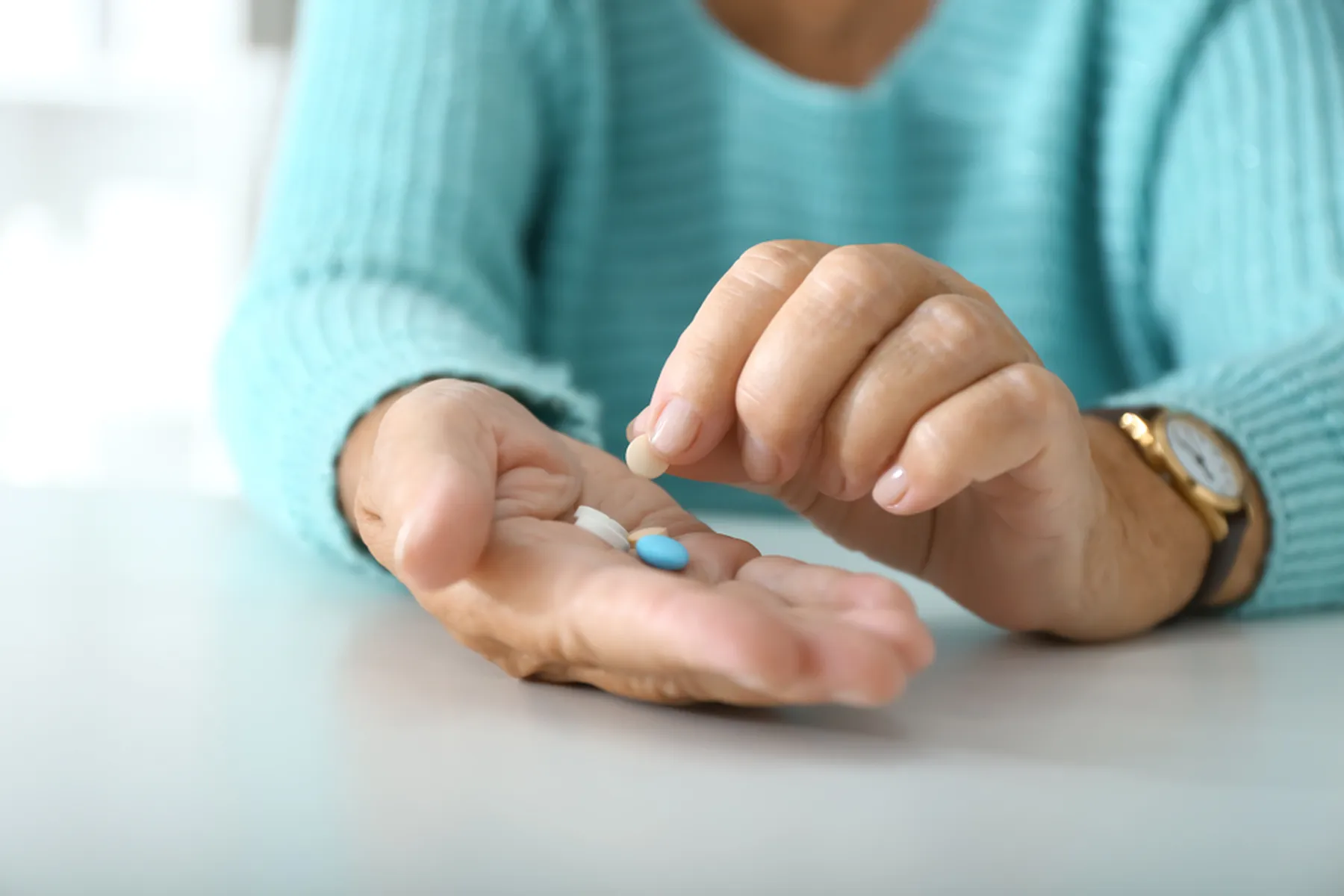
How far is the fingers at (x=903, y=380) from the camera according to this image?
0.95 feet

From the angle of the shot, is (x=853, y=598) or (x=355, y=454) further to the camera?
(x=355, y=454)

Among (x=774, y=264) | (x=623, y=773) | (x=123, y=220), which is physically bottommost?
(x=123, y=220)

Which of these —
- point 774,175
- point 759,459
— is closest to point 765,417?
point 759,459

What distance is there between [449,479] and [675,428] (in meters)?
0.06

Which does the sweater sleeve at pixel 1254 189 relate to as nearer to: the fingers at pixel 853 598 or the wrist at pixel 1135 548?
the wrist at pixel 1135 548

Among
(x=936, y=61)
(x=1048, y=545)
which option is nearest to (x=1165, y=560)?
(x=1048, y=545)

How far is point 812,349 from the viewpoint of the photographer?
0.29 metres

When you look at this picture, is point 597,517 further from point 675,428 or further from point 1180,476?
point 1180,476

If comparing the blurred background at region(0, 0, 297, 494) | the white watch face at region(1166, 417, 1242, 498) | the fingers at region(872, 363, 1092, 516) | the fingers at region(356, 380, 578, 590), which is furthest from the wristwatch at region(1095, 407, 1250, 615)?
the blurred background at region(0, 0, 297, 494)

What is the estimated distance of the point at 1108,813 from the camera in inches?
9.3

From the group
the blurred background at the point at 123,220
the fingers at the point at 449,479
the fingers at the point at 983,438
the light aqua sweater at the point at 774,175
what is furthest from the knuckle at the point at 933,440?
the blurred background at the point at 123,220

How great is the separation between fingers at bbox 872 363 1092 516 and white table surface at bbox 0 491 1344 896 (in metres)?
0.06

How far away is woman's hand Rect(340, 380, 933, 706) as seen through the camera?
24 centimetres

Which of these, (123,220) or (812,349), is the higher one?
(812,349)
